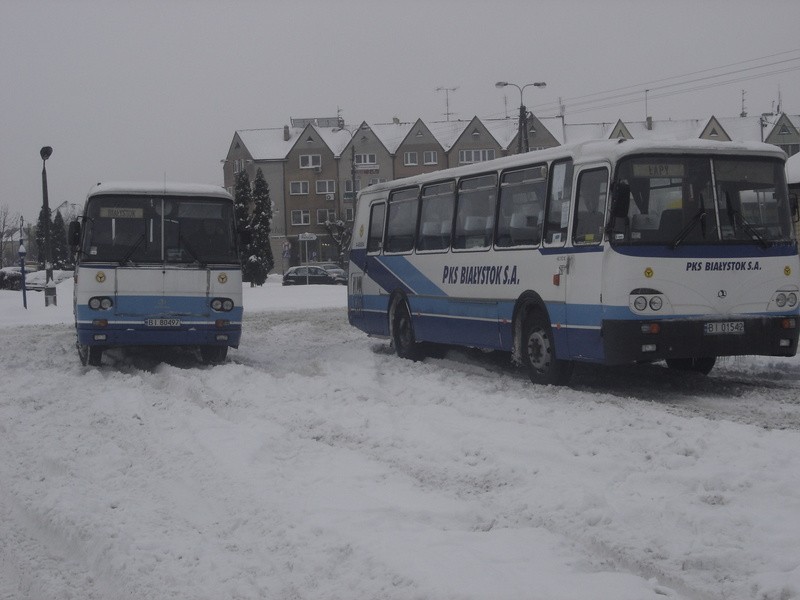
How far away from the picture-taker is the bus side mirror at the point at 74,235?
54.1ft

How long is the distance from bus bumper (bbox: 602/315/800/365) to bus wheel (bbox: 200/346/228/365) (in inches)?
279

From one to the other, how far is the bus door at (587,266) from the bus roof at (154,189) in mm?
5951

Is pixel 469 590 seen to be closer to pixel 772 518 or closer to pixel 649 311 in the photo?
pixel 772 518

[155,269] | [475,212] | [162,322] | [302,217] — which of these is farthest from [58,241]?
[475,212]

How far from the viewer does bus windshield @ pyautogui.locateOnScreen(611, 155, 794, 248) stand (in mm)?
12570

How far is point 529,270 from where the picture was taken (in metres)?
14.3

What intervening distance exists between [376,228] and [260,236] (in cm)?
5985

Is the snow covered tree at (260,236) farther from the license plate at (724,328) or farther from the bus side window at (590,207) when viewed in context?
the license plate at (724,328)

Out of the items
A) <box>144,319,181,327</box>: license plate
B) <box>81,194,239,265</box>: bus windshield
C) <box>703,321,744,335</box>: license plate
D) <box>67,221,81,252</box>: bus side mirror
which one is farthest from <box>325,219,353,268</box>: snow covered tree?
<box>703,321,744,335</box>: license plate

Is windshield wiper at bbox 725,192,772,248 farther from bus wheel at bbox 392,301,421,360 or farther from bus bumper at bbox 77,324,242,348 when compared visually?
bus bumper at bbox 77,324,242,348

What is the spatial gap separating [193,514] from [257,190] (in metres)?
77.3

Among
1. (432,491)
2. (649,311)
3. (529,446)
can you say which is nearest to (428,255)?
(649,311)

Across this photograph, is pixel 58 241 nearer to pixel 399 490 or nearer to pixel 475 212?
pixel 475 212

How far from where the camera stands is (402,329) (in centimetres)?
1859
